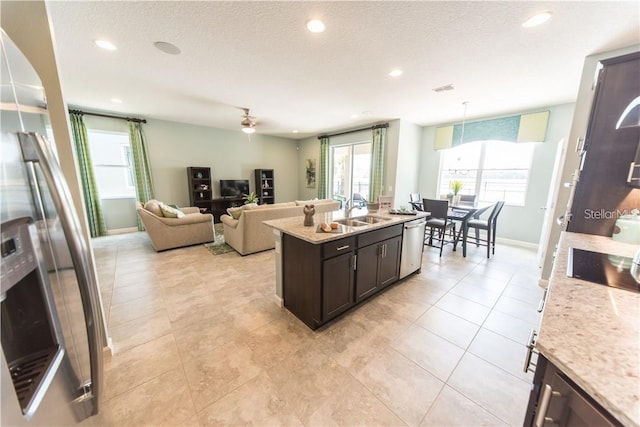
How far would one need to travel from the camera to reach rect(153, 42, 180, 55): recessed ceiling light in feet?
7.04

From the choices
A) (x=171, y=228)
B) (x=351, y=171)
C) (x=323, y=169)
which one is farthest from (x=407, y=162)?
(x=171, y=228)

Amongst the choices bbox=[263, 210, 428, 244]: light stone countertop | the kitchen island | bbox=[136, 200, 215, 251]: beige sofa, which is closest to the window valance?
bbox=[263, 210, 428, 244]: light stone countertop

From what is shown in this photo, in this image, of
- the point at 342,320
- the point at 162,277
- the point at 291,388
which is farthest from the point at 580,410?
the point at 162,277

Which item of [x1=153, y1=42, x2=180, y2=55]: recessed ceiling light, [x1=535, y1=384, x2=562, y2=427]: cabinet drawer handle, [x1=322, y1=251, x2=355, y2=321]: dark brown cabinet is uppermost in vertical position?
[x1=153, y1=42, x2=180, y2=55]: recessed ceiling light

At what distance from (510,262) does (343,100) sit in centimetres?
378

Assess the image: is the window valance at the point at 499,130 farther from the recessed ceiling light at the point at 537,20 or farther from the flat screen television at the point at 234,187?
the flat screen television at the point at 234,187

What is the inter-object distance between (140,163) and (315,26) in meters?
5.09

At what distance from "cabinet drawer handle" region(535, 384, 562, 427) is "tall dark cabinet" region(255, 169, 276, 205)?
6.82 metres

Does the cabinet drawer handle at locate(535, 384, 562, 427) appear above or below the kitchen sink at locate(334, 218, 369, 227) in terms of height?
below

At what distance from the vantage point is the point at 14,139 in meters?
0.54

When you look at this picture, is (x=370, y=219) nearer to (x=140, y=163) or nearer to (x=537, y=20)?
(x=537, y=20)

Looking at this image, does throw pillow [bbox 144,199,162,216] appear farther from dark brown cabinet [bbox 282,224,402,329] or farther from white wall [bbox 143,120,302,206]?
dark brown cabinet [bbox 282,224,402,329]

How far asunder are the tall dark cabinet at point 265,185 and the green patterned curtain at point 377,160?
129 inches

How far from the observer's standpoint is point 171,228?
394 centimetres
